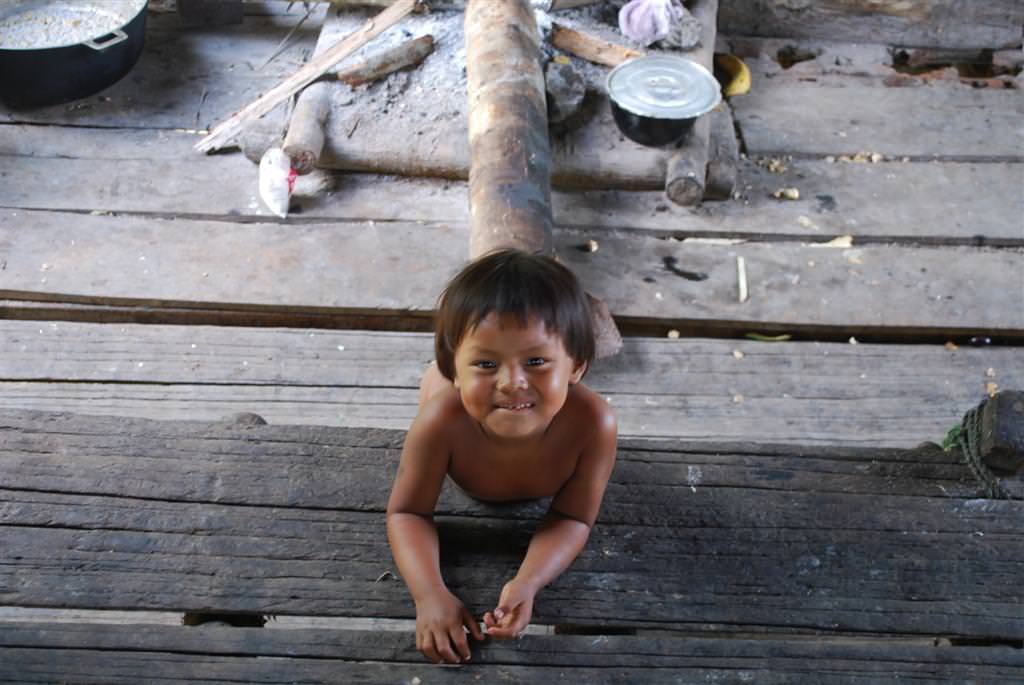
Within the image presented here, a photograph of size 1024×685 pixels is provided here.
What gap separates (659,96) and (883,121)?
898 millimetres

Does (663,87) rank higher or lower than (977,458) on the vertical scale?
lower

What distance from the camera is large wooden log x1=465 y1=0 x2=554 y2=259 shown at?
8.09ft

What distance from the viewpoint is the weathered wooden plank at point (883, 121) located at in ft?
10.5

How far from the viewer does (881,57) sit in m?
3.73

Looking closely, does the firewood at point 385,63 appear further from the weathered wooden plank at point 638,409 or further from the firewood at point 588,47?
the weathered wooden plank at point 638,409

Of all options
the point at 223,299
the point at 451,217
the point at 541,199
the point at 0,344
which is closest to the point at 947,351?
the point at 541,199

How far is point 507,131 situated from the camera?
271cm

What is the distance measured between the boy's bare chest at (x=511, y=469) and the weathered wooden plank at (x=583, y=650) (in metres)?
0.25

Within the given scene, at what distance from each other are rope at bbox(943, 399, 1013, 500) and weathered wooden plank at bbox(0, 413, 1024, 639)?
0.9 inches

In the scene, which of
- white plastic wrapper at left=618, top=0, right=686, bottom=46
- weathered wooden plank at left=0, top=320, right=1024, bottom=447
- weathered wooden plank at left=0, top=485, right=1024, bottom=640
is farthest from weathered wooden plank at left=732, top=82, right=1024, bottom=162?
weathered wooden plank at left=0, top=485, right=1024, bottom=640

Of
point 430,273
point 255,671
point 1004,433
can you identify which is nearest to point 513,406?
point 255,671

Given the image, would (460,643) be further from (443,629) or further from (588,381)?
(588,381)

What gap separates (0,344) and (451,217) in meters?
1.22

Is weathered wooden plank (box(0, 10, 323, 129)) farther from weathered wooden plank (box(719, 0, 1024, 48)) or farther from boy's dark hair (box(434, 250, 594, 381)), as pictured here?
boy's dark hair (box(434, 250, 594, 381))
